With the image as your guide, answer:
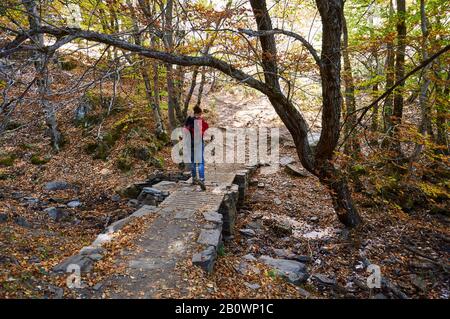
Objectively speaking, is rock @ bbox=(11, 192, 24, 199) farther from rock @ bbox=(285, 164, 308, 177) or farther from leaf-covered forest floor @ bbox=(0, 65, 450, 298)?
rock @ bbox=(285, 164, 308, 177)

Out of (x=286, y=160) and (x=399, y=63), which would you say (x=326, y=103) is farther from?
(x=286, y=160)

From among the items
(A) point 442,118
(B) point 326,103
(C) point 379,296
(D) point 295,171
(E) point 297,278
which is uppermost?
(B) point 326,103

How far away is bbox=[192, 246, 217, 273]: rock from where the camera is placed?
15.0ft

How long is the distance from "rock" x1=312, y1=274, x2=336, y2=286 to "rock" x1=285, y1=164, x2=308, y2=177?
5.97 m

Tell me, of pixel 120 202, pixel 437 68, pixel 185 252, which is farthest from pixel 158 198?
pixel 437 68

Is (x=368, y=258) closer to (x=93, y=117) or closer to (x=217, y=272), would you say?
(x=217, y=272)

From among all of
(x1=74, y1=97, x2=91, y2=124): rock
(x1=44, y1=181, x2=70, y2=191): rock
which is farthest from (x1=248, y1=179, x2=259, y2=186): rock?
(x1=74, y1=97, x2=91, y2=124): rock

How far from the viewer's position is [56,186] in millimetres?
9195

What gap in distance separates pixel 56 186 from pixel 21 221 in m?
2.81

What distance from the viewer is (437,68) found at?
6.75 metres

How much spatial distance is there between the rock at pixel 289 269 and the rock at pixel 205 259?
1.27m

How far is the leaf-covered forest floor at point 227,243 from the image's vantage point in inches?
178

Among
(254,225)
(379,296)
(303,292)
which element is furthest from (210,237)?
(379,296)

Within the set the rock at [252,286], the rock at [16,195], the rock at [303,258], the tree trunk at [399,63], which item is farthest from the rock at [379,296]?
the rock at [16,195]
